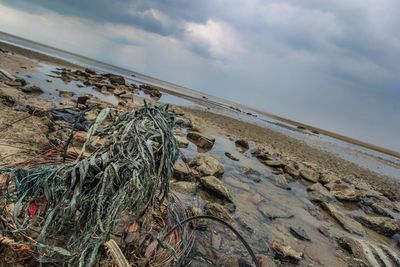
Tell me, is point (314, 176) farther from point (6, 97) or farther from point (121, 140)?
point (6, 97)

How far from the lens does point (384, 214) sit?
10234 millimetres

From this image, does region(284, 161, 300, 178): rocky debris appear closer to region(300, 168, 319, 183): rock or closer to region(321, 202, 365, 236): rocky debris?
region(300, 168, 319, 183): rock

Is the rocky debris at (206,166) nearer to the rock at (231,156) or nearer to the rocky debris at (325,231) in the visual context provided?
the rock at (231,156)

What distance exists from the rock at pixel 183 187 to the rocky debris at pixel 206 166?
3.89 feet

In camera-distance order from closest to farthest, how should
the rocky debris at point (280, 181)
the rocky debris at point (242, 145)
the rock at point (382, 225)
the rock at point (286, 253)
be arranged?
1. the rock at point (286, 253)
2. the rock at point (382, 225)
3. the rocky debris at point (280, 181)
4. the rocky debris at point (242, 145)

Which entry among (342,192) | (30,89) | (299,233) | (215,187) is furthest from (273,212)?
(30,89)

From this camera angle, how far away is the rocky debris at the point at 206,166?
8.38m

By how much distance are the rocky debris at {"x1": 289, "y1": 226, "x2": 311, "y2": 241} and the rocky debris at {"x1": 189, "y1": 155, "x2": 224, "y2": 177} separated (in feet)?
8.79

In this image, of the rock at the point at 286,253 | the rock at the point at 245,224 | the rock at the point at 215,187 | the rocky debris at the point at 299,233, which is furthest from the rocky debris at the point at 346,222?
the rock at the point at 215,187

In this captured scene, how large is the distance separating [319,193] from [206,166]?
15.3ft

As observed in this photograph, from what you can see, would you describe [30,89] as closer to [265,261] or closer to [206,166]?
[206,166]

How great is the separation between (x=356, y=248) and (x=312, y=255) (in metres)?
1.39

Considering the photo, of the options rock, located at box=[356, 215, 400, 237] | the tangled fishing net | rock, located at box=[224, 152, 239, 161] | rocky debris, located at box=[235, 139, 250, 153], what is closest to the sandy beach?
rock, located at box=[356, 215, 400, 237]

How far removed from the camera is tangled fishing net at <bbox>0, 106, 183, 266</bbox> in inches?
107
